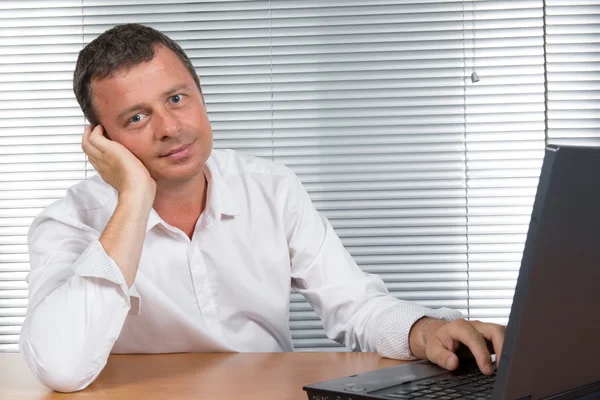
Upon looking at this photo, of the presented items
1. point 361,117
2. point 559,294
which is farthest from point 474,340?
point 361,117

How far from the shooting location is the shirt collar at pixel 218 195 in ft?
5.78

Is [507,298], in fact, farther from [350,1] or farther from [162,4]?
[162,4]

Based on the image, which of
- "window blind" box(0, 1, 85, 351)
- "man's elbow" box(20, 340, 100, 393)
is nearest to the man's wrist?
"man's elbow" box(20, 340, 100, 393)

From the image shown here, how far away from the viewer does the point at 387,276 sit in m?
2.79

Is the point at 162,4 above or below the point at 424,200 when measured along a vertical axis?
above

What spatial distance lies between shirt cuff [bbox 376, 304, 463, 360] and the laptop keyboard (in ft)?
0.87

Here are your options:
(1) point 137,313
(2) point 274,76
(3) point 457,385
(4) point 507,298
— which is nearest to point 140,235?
(1) point 137,313

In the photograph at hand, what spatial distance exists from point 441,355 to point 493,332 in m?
0.10

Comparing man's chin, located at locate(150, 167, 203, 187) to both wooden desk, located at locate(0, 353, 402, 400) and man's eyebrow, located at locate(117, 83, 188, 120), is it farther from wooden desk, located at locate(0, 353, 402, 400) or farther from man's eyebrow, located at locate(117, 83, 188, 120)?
wooden desk, located at locate(0, 353, 402, 400)

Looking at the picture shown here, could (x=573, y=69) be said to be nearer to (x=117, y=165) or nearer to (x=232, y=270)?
(x=232, y=270)

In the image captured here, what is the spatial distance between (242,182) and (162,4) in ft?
4.11

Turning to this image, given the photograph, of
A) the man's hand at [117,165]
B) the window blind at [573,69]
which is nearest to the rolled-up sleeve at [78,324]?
the man's hand at [117,165]

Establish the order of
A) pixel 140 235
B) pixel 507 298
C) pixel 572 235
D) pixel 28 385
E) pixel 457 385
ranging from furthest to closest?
pixel 507 298, pixel 140 235, pixel 28 385, pixel 457 385, pixel 572 235

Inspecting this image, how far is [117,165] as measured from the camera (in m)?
1.61
